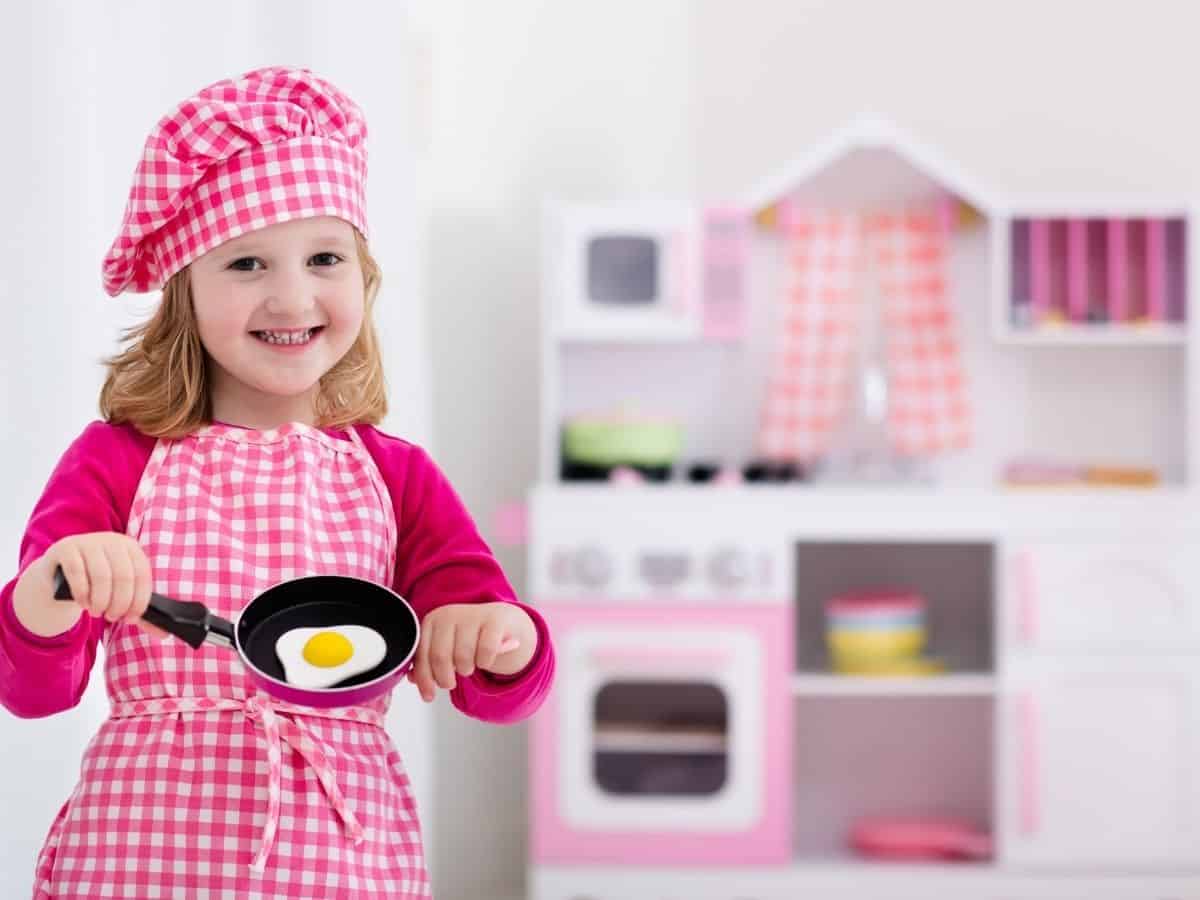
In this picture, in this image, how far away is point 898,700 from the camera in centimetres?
267

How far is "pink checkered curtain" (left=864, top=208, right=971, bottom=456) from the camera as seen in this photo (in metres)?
2.57

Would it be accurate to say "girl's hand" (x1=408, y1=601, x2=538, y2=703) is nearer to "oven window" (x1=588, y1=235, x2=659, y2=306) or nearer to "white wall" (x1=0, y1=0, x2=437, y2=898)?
"white wall" (x1=0, y1=0, x2=437, y2=898)

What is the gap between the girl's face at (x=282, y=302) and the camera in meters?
0.87

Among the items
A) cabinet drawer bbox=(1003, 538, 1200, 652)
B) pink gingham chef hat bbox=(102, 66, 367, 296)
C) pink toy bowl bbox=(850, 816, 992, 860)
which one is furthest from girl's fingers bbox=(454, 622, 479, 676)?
pink toy bowl bbox=(850, 816, 992, 860)

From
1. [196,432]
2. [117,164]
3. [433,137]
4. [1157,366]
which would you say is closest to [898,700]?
[1157,366]

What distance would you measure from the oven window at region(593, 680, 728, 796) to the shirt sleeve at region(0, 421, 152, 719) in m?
1.54

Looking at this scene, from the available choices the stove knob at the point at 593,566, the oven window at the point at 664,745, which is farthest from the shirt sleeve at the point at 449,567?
the oven window at the point at 664,745

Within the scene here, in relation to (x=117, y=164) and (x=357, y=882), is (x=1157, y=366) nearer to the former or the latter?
(x=117, y=164)

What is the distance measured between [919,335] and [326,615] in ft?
6.40

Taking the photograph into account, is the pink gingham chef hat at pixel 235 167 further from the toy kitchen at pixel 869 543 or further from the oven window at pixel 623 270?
the oven window at pixel 623 270

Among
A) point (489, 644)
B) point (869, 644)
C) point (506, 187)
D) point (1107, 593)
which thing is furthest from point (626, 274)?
point (489, 644)

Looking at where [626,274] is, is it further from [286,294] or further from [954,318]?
[286,294]

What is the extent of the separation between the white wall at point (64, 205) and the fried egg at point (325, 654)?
0.50 metres

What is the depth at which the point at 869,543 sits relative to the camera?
8.76 ft
